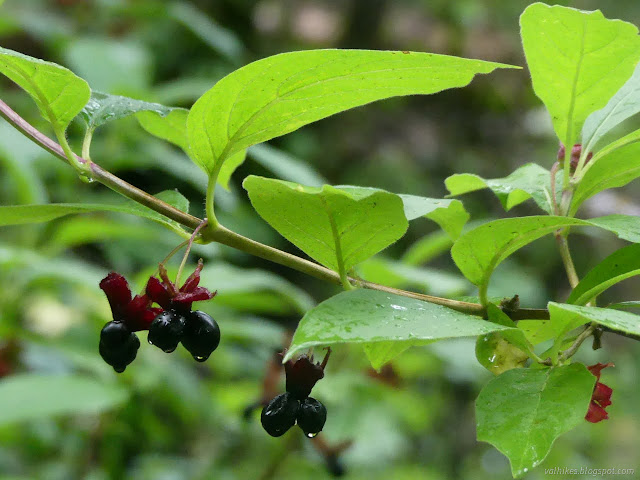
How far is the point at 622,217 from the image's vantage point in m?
0.57

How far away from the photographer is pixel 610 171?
1.98 feet

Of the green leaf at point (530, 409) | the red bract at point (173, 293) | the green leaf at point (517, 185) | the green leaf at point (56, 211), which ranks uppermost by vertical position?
the green leaf at point (517, 185)

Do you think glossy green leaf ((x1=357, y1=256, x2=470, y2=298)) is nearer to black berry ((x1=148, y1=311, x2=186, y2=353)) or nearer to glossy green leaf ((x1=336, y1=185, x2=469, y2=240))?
glossy green leaf ((x1=336, y1=185, x2=469, y2=240))

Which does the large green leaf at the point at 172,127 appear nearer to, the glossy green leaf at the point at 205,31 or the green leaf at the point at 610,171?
the green leaf at the point at 610,171

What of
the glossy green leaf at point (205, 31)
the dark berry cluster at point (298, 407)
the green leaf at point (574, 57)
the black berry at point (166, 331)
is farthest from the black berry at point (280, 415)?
the glossy green leaf at point (205, 31)

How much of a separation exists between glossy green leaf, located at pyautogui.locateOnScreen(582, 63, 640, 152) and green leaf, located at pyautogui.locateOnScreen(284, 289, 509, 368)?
32cm

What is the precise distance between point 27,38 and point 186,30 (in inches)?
32.8

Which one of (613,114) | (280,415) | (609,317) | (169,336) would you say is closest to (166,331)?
(169,336)

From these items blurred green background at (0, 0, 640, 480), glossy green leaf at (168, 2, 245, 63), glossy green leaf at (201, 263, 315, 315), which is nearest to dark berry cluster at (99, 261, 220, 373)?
glossy green leaf at (201, 263, 315, 315)

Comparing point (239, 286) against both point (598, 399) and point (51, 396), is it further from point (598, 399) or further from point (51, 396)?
point (598, 399)

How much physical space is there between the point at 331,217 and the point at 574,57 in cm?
26

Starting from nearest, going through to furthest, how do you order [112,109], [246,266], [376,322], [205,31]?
1. [376,322]
2. [112,109]
3. [205,31]
4. [246,266]

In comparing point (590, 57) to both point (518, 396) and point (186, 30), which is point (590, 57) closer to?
point (518, 396)

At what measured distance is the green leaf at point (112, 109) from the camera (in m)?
0.64
